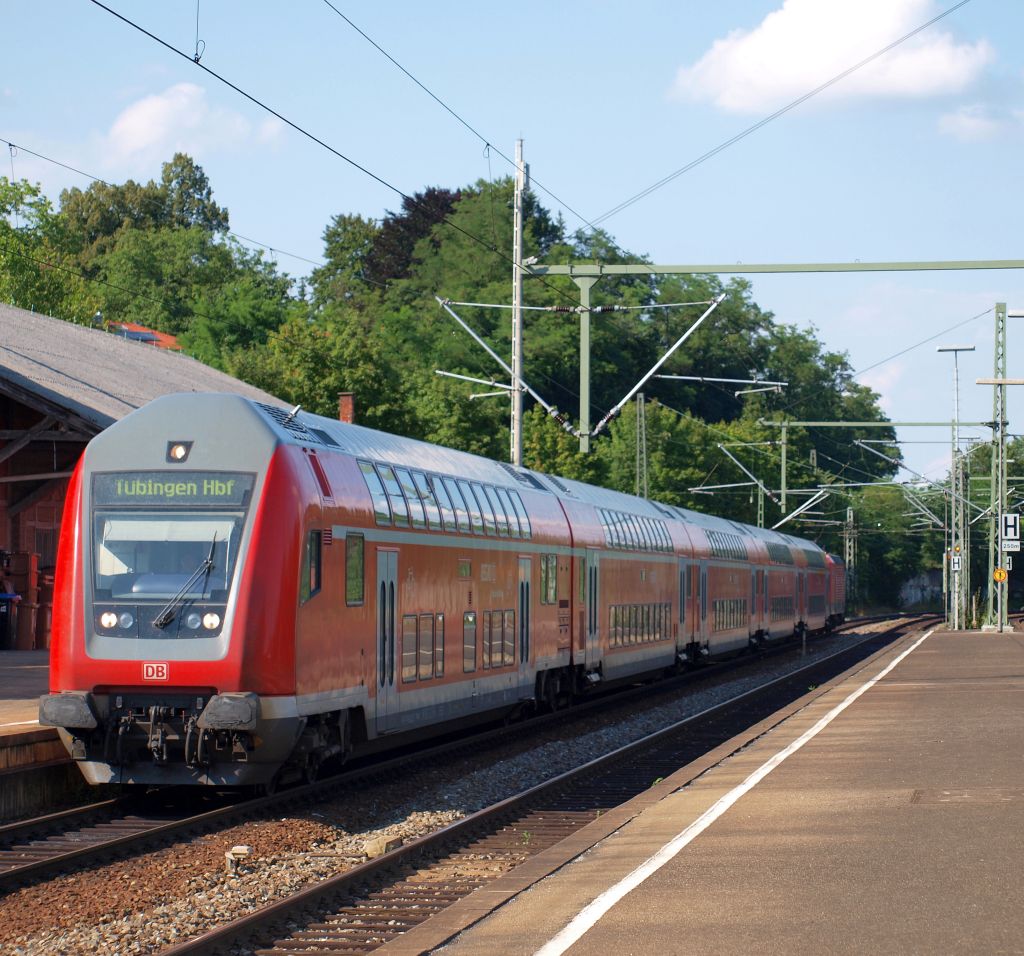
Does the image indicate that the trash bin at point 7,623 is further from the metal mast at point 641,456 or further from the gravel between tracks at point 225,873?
the metal mast at point 641,456

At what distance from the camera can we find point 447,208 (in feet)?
331

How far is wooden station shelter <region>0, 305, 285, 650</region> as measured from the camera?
25844 mm

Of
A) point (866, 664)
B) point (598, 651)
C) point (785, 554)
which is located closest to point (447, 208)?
point (785, 554)

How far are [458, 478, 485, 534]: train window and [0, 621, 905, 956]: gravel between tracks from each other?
279 cm

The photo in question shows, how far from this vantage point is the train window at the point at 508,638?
2128cm

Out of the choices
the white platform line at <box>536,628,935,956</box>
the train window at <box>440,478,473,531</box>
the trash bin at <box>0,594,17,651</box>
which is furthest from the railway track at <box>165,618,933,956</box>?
the trash bin at <box>0,594,17,651</box>

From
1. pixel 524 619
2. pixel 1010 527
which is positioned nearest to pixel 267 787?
pixel 524 619

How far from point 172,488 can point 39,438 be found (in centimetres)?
1301

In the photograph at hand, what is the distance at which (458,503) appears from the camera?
63.6 ft

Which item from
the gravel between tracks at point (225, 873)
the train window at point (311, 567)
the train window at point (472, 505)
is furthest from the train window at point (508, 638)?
the train window at point (311, 567)

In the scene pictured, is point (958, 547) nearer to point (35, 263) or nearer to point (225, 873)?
point (35, 263)

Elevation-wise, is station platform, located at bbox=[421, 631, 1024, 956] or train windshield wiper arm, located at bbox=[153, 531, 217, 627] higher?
train windshield wiper arm, located at bbox=[153, 531, 217, 627]

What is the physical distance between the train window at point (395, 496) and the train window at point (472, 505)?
8.34ft

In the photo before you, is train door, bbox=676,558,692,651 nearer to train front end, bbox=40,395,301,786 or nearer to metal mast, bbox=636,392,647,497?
metal mast, bbox=636,392,647,497
